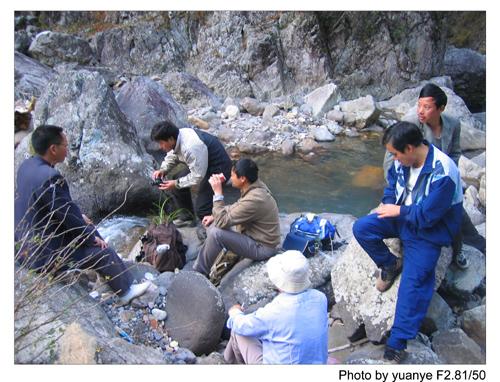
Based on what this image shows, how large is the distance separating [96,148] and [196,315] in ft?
12.9

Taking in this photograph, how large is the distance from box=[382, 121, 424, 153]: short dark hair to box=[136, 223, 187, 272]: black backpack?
119 inches

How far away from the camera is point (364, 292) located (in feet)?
13.8

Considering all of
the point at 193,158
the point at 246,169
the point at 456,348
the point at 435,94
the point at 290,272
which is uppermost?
the point at 435,94

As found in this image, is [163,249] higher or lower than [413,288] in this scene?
lower

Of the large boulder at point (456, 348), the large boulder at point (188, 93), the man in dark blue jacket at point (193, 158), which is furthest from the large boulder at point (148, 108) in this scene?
the large boulder at point (456, 348)

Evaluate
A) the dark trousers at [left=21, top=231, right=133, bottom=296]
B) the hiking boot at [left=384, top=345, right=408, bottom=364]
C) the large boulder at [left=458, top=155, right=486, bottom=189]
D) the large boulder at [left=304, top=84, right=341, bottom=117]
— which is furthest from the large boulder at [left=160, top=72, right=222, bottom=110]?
the hiking boot at [left=384, top=345, right=408, bottom=364]

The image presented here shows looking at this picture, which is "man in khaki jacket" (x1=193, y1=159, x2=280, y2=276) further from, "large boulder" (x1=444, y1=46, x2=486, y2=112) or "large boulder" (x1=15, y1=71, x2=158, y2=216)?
"large boulder" (x1=444, y1=46, x2=486, y2=112)

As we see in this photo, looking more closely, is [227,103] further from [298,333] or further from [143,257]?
[298,333]

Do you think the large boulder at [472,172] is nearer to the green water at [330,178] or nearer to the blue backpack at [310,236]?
the green water at [330,178]

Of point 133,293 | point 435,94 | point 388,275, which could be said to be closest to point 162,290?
point 133,293

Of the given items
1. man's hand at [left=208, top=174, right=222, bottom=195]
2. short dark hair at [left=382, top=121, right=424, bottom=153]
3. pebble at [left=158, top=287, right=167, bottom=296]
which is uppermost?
short dark hair at [left=382, top=121, right=424, bottom=153]

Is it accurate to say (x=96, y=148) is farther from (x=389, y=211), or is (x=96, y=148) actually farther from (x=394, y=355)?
(x=394, y=355)

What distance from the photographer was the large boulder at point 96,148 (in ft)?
22.8

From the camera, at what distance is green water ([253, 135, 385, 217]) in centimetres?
823
